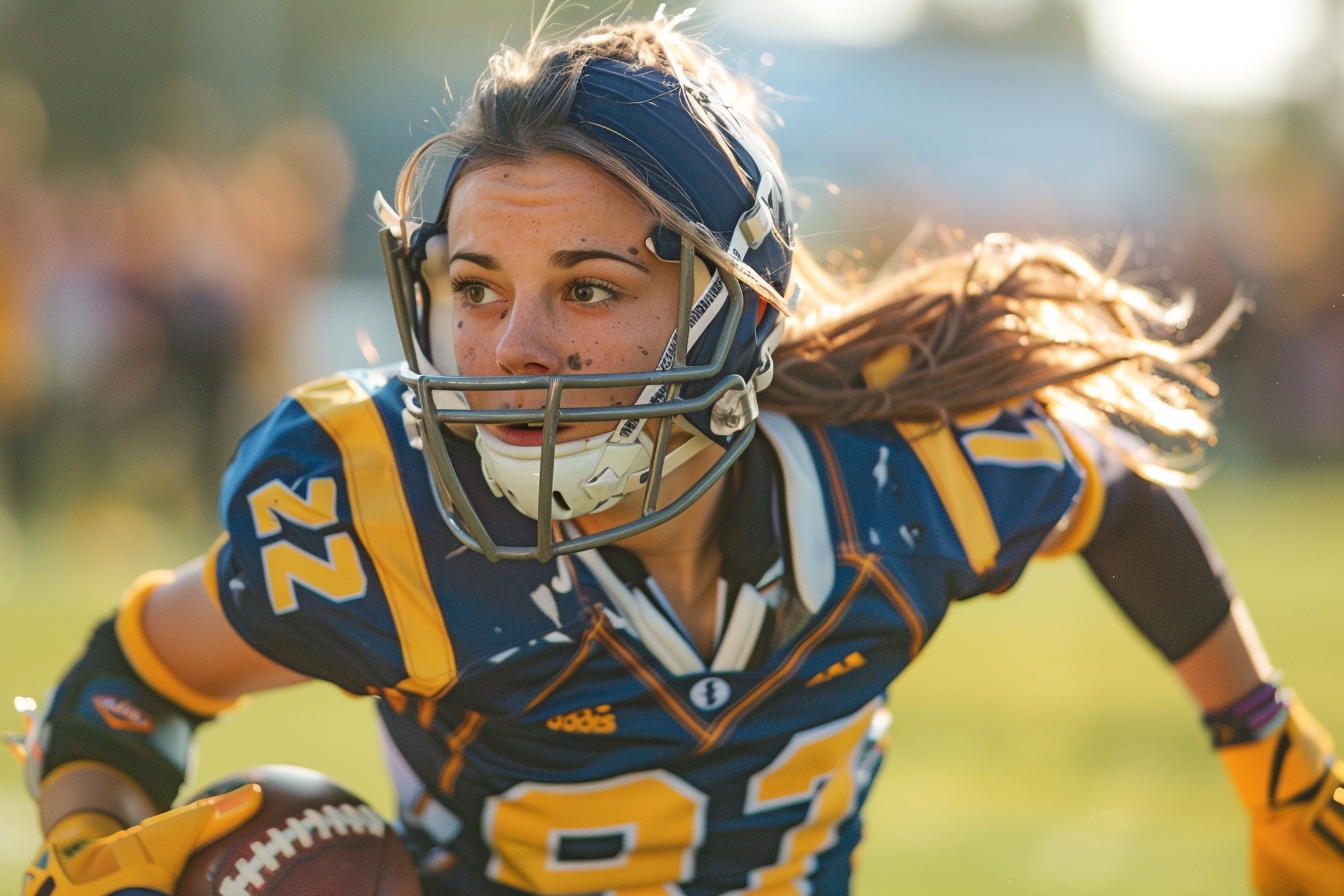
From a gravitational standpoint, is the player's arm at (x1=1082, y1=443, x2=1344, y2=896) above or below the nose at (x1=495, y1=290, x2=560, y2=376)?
below

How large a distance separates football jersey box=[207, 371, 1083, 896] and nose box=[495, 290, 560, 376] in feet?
0.92

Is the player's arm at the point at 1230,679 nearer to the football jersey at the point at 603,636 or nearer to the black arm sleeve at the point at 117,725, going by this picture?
the football jersey at the point at 603,636

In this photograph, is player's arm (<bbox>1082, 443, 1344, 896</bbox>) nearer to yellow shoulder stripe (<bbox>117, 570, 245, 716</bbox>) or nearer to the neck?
the neck

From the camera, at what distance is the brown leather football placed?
223 centimetres

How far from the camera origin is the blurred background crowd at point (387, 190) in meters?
9.05

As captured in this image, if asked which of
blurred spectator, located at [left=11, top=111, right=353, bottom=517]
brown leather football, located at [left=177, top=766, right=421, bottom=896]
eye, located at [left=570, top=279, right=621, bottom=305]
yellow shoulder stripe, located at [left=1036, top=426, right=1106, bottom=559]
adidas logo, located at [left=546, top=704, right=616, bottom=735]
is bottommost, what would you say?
brown leather football, located at [left=177, top=766, right=421, bottom=896]

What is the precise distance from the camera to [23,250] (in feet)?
31.1

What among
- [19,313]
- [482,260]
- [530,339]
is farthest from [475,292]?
[19,313]

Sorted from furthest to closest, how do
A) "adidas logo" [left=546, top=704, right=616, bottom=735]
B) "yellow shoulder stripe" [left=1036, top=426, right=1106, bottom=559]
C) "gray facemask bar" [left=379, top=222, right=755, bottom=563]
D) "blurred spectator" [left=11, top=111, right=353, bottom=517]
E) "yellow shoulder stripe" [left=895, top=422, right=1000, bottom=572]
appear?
"blurred spectator" [left=11, top=111, right=353, bottom=517], "yellow shoulder stripe" [left=1036, top=426, right=1106, bottom=559], "yellow shoulder stripe" [left=895, top=422, right=1000, bottom=572], "adidas logo" [left=546, top=704, right=616, bottom=735], "gray facemask bar" [left=379, top=222, right=755, bottom=563]

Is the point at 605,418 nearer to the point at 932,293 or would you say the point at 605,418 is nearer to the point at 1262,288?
the point at 932,293

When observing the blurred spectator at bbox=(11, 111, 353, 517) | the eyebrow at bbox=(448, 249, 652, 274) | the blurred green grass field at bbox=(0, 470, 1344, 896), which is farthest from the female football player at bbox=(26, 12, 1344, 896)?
the blurred spectator at bbox=(11, 111, 353, 517)

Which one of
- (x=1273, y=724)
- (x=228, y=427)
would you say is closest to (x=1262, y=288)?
(x=228, y=427)

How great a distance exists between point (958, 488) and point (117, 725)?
1425 mm

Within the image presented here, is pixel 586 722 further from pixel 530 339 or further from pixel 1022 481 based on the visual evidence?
pixel 1022 481
